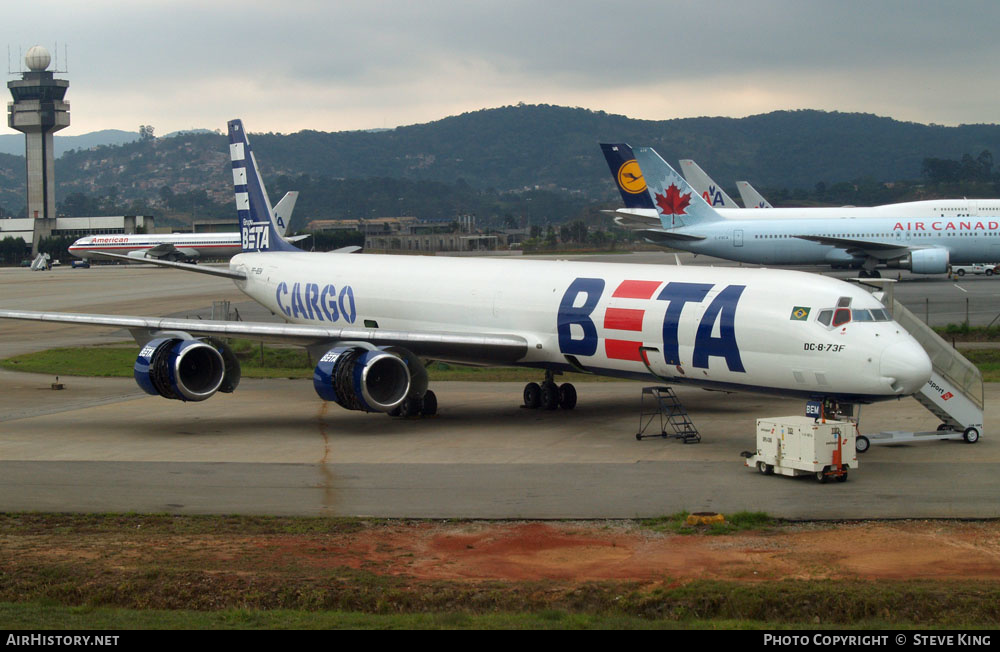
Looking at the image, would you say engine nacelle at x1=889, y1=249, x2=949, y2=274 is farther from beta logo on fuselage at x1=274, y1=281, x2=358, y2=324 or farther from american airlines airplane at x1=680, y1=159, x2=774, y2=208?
beta logo on fuselage at x1=274, y1=281, x2=358, y2=324

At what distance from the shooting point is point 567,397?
29.5 meters

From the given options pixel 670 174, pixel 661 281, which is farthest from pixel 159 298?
pixel 661 281

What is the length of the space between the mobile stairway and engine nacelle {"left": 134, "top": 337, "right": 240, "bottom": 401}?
15443mm

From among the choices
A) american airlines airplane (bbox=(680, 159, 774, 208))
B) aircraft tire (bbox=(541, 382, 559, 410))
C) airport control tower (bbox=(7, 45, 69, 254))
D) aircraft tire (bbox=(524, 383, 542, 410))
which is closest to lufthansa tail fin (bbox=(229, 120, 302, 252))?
aircraft tire (bbox=(524, 383, 542, 410))

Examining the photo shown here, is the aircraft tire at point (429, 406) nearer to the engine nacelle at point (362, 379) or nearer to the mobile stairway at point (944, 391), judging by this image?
the engine nacelle at point (362, 379)

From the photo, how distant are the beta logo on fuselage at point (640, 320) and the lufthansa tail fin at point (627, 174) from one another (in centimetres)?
4596

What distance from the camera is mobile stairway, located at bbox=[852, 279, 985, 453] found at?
23531 mm

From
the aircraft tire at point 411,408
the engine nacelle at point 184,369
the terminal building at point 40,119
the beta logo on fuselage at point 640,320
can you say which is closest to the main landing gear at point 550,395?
the beta logo on fuselage at point 640,320

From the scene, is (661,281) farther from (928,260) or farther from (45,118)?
(45,118)

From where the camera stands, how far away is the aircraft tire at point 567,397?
2945cm

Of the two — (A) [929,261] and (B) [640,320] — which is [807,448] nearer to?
(B) [640,320]

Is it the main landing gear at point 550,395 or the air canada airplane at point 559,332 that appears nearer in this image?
the air canada airplane at point 559,332

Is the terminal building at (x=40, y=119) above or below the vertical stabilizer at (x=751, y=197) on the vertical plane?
above
